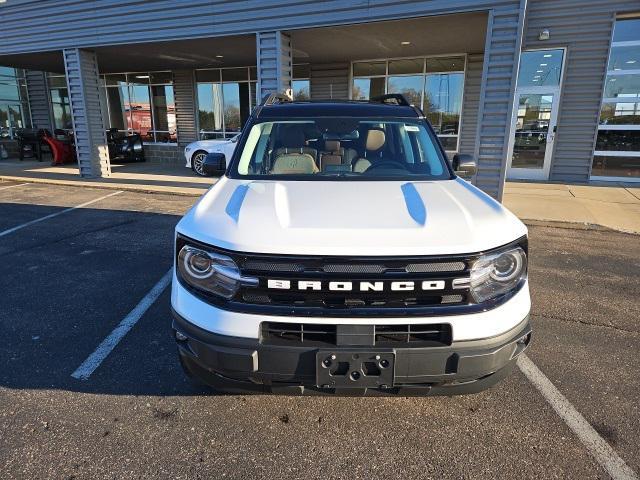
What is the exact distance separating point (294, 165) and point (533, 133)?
10667 mm

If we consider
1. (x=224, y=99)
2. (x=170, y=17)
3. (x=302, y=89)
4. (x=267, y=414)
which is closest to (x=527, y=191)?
(x=302, y=89)

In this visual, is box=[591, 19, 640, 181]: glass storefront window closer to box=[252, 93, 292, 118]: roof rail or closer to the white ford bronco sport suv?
box=[252, 93, 292, 118]: roof rail

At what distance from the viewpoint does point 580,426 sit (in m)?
2.50

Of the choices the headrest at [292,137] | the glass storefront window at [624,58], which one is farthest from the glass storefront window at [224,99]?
the headrest at [292,137]

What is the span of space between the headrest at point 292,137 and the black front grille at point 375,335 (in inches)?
75.3

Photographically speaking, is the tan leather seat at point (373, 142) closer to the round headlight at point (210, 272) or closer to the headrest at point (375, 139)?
the headrest at point (375, 139)

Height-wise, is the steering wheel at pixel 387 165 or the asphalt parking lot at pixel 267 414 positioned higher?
the steering wheel at pixel 387 165

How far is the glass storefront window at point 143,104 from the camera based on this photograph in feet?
55.4

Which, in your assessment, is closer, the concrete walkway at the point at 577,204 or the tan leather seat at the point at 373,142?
the tan leather seat at the point at 373,142

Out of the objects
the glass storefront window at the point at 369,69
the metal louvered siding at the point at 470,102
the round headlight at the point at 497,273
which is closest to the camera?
the round headlight at the point at 497,273

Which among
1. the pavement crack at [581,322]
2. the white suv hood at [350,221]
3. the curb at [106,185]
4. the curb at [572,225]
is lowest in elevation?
the pavement crack at [581,322]

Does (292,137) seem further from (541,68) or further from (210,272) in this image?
(541,68)

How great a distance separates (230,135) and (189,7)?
6729 millimetres

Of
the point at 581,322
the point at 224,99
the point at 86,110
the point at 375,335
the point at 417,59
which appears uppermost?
the point at 417,59
